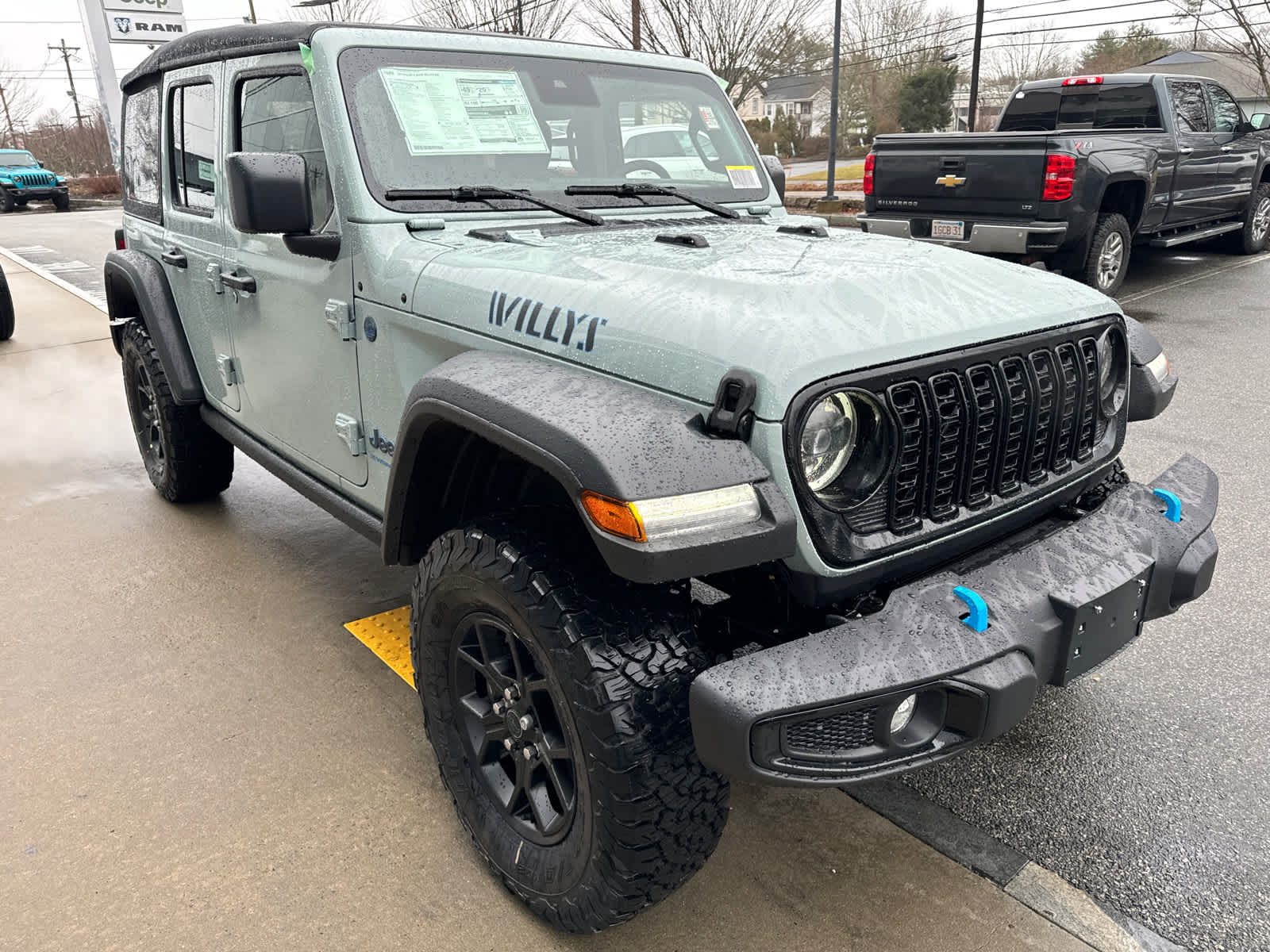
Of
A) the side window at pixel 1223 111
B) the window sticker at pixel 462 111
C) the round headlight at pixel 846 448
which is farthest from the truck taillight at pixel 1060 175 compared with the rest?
the round headlight at pixel 846 448

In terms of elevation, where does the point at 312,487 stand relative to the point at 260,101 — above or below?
below

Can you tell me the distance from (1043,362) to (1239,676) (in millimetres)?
1621

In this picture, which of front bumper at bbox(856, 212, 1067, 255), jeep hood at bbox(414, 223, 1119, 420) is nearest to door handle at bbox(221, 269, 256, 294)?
jeep hood at bbox(414, 223, 1119, 420)

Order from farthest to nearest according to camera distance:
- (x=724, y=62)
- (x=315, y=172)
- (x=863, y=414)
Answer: (x=724, y=62), (x=315, y=172), (x=863, y=414)

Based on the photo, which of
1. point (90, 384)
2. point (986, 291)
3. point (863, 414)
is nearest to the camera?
point (863, 414)

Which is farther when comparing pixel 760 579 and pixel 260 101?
A: pixel 260 101

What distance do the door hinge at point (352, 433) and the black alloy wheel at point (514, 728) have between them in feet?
2.86

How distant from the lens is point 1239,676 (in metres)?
3.01

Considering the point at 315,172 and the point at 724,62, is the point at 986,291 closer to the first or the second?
the point at 315,172

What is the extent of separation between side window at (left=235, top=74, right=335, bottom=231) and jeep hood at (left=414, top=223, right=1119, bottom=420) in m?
0.48

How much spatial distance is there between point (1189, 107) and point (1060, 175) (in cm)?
306

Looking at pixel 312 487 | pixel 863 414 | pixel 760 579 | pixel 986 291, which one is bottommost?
pixel 312 487

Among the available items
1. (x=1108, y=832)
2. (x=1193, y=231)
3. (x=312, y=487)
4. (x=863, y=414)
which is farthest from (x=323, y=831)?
(x=1193, y=231)

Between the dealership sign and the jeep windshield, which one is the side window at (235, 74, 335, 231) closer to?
the jeep windshield
